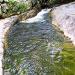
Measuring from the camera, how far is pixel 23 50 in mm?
12406

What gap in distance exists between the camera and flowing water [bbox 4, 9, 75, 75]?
9727 millimetres

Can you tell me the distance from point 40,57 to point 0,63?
217 centimetres

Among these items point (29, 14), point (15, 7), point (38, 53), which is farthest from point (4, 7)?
point (38, 53)

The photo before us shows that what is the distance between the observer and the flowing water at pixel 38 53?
973 centimetres


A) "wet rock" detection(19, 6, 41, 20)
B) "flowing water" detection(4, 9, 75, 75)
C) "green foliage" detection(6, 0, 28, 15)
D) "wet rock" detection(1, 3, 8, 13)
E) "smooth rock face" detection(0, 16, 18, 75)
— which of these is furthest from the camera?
"wet rock" detection(19, 6, 41, 20)

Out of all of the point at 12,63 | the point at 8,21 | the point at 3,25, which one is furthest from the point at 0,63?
the point at 8,21

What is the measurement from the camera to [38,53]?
468 inches

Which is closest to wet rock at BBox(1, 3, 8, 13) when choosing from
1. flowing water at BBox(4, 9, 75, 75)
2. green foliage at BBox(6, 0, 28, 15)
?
green foliage at BBox(6, 0, 28, 15)

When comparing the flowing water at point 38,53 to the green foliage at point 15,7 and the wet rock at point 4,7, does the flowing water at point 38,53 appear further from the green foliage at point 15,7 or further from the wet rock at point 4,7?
the green foliage at point 15,7

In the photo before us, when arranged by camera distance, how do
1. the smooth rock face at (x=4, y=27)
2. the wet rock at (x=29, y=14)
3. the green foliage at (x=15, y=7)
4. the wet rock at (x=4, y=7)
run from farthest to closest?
the wet rock at (x=29, y=14)
the green foliage at (x=15, y=7)
the wet rock at (x=4, y=7)
the smooth rock face at (x=4, y=27)

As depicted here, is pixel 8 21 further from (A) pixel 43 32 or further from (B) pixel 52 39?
(B) pixel 52 39

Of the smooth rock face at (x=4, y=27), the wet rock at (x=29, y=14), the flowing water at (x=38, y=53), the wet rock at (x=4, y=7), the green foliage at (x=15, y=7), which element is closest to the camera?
the flowing water at (x=38, y=53)

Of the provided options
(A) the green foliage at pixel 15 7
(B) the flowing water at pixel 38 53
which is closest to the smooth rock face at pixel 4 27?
(B) the flowing water at pixel 38 53

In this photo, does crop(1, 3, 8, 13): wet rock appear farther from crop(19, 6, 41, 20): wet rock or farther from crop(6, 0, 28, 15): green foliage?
crop(19, 6, 41, 20): wet rock
